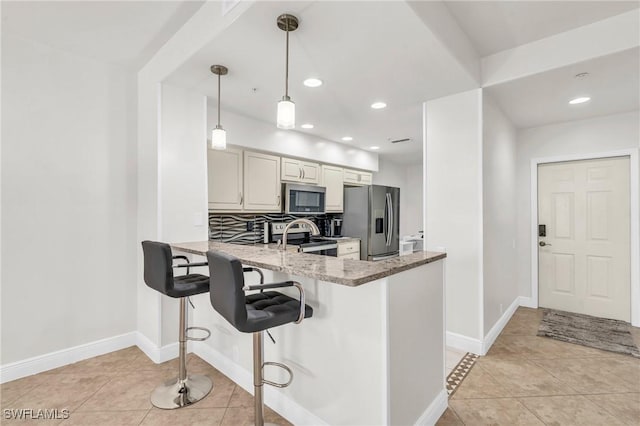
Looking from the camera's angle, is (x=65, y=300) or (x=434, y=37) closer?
(x=434, y=37)

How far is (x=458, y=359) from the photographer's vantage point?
106 inches

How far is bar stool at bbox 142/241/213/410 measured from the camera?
195 cm

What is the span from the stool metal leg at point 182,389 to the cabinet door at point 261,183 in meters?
1.78

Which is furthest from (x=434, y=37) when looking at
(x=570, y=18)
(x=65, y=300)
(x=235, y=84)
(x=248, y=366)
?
(x=65, y=300)

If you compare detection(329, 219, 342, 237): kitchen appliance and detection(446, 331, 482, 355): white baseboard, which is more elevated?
detection(329, 219, 342, 237): kitchen appliance

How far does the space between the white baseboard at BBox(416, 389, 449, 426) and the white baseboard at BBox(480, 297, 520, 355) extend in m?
1.02

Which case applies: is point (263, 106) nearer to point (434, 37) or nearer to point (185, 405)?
point (434, 37)

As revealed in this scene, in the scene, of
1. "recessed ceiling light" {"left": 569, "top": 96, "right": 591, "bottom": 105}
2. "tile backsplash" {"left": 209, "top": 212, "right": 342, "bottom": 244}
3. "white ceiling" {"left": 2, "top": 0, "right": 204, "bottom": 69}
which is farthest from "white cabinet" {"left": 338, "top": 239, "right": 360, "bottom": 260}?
"white ceiling" {"left": 2, "top": 0, "right": 204, "bottom": 69}

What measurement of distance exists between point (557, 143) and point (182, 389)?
16.0 ft

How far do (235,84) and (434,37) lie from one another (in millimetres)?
1659

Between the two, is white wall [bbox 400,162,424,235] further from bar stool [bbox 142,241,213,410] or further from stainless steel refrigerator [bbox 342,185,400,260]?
bar stool [bbox 142,241,213,410]

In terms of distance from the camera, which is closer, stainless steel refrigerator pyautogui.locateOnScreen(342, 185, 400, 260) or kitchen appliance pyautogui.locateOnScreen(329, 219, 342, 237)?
stainless steel refrigerator pyautogui.locateOnScreen(342, 185, 400, 260)

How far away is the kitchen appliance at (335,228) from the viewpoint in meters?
5.42

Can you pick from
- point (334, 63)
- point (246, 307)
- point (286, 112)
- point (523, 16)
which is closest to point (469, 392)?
point (246, 307)
